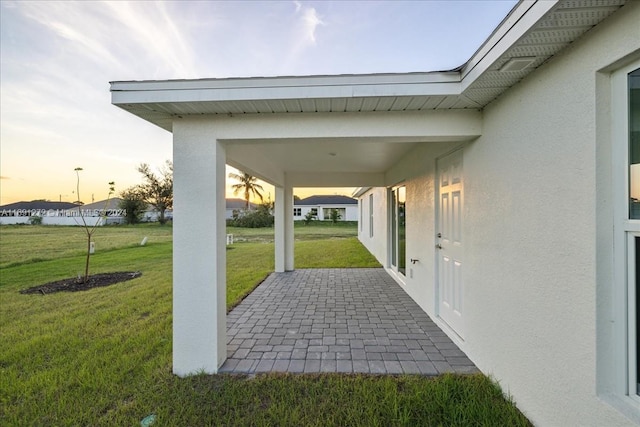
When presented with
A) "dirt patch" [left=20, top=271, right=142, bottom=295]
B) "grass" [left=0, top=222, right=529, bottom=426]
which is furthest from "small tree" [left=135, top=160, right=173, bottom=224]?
"grass" [left=0, top=222, right=529, bottom=426]

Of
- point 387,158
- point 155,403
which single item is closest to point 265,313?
point 155,403

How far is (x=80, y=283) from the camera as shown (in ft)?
24.4

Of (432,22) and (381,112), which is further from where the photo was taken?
(432,22)

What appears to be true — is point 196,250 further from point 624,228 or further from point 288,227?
point 288,227

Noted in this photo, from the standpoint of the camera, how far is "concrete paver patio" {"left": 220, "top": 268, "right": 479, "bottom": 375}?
3.25m

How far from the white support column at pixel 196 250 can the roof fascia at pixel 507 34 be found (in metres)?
2.60

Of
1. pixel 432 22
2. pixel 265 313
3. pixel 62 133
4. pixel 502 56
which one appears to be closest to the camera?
pixel 502 56

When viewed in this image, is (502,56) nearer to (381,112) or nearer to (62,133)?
(381,112)

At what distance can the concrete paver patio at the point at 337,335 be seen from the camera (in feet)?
10.6

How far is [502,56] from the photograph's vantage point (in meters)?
2.01

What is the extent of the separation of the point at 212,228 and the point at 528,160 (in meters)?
3.05

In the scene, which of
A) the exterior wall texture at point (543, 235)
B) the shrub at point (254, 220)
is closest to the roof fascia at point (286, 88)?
the exterior wall texture at point (543, 235)

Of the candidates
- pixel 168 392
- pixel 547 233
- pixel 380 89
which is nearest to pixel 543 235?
pixel 547 233

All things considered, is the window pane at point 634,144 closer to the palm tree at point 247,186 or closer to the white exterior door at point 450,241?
the white exterior door at point 450,241
